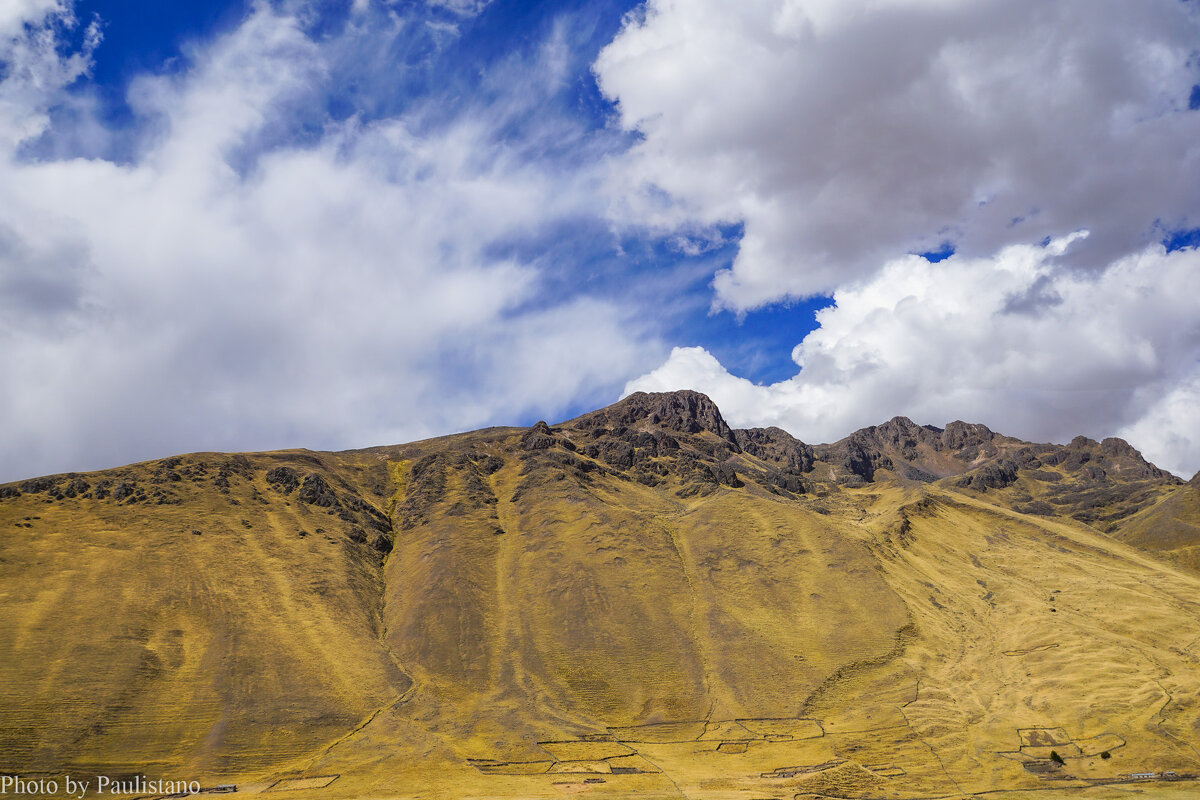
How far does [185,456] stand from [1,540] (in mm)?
37437

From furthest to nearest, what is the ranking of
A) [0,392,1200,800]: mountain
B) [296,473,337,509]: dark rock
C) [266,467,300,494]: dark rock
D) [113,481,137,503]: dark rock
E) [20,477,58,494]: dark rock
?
1. [266,467,300,494]: dark rock
2. [296,473,337,509]: dark rock
3. [113,481,137,503]: dark rock
4. [20,477,58,494]: dark rock
5. [0,392,1200,800]: mountain

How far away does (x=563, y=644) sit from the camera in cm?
9944

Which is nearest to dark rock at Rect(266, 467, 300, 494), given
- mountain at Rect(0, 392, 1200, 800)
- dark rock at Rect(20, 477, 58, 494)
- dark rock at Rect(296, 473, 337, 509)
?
dark rock at Rect(296, 473, 337, 509)

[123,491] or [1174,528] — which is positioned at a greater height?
[123,491]

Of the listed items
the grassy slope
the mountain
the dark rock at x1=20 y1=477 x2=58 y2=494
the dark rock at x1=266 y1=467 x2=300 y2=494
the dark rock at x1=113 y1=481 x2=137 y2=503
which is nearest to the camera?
the mountain

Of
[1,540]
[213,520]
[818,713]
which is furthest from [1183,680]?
[1,540]

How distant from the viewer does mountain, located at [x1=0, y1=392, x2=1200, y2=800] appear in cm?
7162

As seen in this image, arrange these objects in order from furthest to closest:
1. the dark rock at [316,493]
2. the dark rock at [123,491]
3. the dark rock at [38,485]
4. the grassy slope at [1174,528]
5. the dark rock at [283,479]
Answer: the grassy slope at [1174,528] < the dark rock at [283,479] < the dark rock at [316,493] < the dark rock at [123,491] < the dark rock at [38,485]

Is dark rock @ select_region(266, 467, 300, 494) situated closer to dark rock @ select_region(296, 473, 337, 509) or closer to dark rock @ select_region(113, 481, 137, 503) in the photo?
dark rock @ select_region(296, 473, 337, 509)

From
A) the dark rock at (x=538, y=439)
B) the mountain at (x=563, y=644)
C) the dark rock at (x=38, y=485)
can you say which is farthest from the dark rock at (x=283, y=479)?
the dark rock at (x=538, y=439)

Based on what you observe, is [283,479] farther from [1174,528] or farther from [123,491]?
[1174,528]

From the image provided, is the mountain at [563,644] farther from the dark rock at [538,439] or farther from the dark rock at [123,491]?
the dark rock at [538,439]

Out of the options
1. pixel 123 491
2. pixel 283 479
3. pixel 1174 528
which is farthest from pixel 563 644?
pixel 1174 528

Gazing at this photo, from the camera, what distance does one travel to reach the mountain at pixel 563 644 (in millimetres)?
71625
